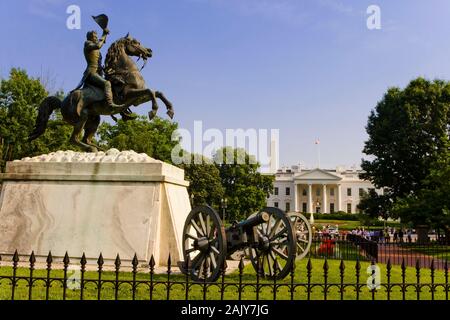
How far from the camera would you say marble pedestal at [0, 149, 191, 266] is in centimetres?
987

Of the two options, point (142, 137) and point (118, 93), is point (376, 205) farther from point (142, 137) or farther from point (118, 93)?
point (118, 93)

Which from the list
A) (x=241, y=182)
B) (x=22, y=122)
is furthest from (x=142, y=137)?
(x=241, y=182)

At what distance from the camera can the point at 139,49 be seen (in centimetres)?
1164

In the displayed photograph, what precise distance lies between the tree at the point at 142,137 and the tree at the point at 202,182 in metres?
3.17

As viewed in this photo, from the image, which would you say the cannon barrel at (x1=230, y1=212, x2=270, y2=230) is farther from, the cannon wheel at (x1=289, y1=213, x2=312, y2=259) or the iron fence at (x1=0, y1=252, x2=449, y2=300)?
the cannon wheel at (x1=289, y1=213, x2=312, y2=259)

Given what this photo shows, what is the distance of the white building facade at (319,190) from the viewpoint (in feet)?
321

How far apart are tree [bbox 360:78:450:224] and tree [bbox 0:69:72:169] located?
22507 mm

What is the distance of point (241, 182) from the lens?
56500 mm

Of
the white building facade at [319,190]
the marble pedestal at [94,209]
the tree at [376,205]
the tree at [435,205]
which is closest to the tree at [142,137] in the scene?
the tree at [376,205]

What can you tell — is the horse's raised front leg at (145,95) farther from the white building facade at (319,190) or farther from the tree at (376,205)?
the white building facade at (319,190)

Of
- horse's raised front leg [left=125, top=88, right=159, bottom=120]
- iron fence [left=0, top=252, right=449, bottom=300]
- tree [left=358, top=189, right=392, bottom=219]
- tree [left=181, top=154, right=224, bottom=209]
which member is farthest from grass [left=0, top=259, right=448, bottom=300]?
tree [left=181, top=154, right=224, bottom=209]

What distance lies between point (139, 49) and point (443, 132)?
2759 centimetres

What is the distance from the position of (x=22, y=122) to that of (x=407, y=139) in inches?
1022
